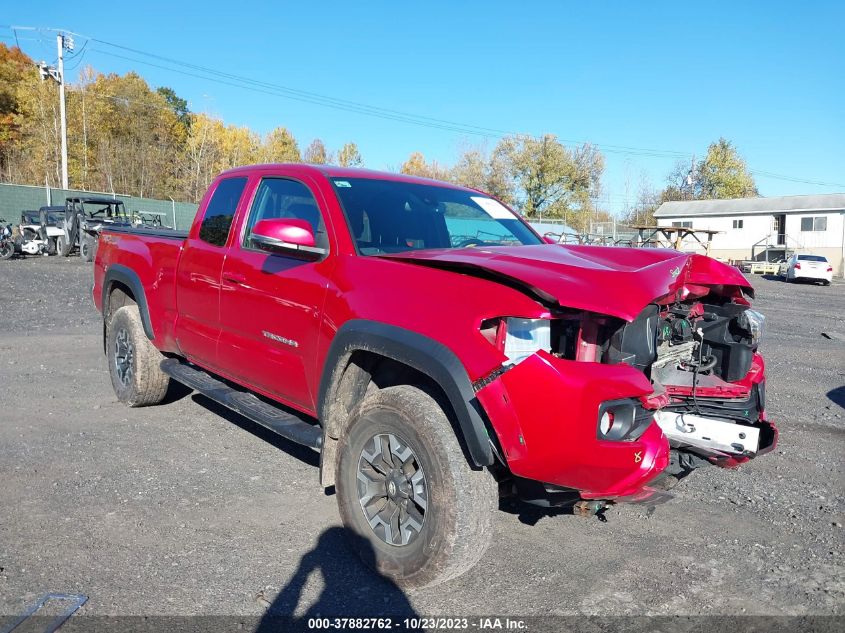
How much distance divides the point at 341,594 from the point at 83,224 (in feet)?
78.7

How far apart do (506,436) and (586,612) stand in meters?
0.95

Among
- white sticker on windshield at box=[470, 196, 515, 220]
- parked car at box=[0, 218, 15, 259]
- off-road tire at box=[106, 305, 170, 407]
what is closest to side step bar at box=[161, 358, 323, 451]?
off-road tire at box=[106, 305, 170, 407]

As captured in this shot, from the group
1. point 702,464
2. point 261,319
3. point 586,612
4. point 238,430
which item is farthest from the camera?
point 238,430

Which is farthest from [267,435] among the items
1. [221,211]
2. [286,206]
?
[286,206]

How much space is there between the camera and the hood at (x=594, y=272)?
8.73ft

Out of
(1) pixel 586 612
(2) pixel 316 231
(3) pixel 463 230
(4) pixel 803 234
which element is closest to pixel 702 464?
(1) pixel 586 612

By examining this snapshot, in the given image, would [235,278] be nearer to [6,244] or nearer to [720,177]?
[6,244]

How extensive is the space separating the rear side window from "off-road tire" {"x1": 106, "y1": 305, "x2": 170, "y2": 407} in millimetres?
1325

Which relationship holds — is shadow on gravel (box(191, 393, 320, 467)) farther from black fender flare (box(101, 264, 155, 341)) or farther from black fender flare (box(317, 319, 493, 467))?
black fender flare (box(317, 319, 493, 467))

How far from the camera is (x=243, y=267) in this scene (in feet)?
13.8

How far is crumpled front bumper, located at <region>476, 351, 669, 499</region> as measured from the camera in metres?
2.58

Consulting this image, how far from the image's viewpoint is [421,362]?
2.92 metres

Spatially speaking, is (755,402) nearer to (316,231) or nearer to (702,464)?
(702,464)

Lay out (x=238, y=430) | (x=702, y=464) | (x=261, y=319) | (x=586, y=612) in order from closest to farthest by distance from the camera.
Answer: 1. (x=586, y=612)
2. (x=702, y=464)
3. (x=261, y=319)
4. (x=238, y=430)
